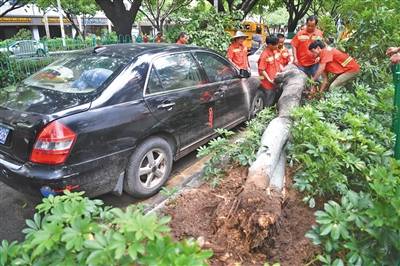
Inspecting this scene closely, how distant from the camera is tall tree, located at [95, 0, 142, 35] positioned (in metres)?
10.4

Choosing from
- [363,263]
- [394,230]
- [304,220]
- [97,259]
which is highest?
[97,259]

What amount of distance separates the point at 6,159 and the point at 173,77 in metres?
1.95

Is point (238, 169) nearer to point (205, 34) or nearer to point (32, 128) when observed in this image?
point (32, 128)

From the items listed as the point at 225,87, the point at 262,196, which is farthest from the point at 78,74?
the point at 262,196

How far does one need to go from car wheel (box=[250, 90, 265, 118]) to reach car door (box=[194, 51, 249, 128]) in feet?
1.30

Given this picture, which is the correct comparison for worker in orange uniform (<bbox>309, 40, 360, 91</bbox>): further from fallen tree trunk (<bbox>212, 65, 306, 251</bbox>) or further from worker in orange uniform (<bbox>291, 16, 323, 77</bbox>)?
fallen tree trunk (<bbox>212, 65, 306, 251</bbox>)

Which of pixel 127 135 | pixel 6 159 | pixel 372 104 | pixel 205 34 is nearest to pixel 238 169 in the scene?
pixel 127 135

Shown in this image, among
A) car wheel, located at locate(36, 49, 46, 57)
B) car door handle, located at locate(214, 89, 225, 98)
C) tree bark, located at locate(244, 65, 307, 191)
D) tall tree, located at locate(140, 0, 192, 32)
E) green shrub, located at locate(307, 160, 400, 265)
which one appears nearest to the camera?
green shrub, located at locate(307, 160, 400, 265)

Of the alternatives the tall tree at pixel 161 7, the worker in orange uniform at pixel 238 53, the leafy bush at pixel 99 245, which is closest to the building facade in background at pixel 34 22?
the tall tree at pixel 161 7

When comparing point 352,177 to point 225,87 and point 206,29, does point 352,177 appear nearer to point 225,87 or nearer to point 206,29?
point 225,87

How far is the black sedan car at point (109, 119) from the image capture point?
10.2 ft

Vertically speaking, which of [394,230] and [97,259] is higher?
[97,259]

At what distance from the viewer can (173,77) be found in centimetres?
424

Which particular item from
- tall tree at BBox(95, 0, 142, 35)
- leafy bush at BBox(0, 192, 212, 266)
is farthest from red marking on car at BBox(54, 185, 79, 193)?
tall tree at BBox(95, 0, 142, 35)
